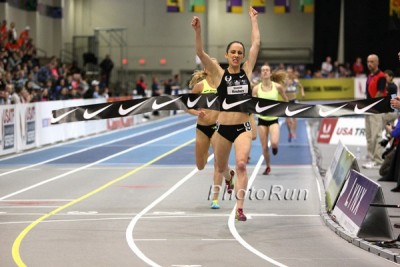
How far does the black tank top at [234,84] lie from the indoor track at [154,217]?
1.82 metres

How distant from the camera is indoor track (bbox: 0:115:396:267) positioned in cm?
1067

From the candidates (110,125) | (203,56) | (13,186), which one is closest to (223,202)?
(203,56)

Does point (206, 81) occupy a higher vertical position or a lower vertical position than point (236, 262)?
higher

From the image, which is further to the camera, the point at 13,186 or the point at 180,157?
the point at 180,157

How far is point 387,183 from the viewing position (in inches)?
731

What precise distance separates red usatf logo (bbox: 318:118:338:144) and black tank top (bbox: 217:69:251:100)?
56.9 ft

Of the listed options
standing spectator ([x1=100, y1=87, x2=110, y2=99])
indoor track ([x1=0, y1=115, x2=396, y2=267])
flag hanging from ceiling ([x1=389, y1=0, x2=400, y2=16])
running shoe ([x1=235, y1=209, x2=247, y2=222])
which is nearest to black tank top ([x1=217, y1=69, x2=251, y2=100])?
running shoe ([x1=235, y1=209, x2=247, y2=222])

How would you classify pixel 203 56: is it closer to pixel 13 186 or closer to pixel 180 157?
pixel 13 186

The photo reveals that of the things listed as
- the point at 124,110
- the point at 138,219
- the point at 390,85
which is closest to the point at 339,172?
the point at 138,219

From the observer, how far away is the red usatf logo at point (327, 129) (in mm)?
30234

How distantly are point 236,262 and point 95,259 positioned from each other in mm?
1525

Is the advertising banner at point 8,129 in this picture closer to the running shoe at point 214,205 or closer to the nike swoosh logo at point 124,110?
the running shoe at point 214,205

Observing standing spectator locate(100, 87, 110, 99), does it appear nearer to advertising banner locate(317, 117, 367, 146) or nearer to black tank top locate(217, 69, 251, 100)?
advertising banner locate(317, 117, 367, 146)

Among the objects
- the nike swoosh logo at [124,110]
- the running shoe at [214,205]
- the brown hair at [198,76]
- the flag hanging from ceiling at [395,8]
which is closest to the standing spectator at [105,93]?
the flag hanging from ceiling at [395,8]
